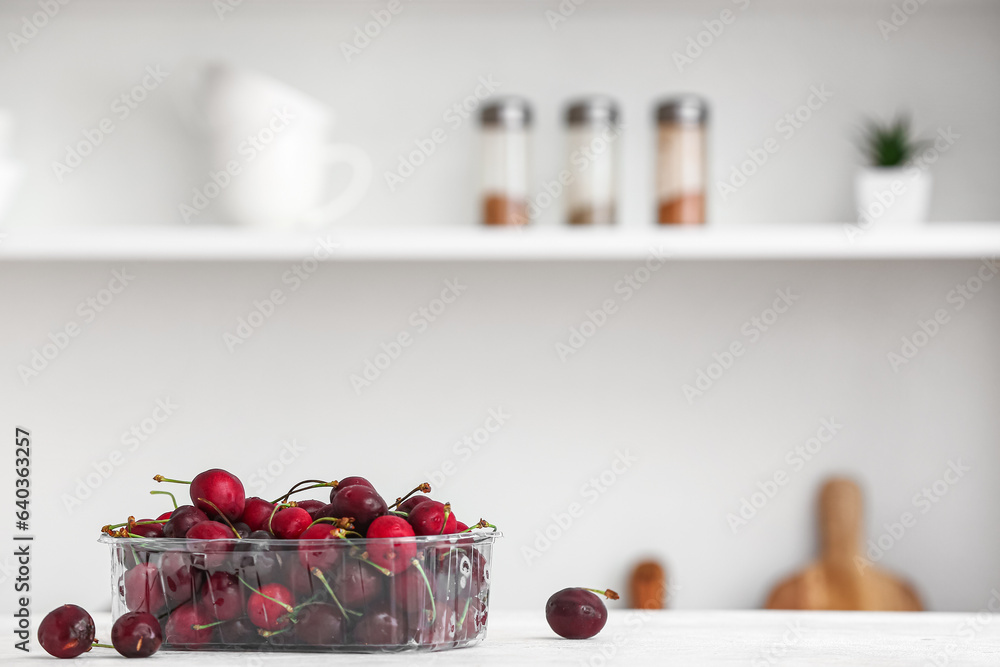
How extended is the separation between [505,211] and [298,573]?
0.72m

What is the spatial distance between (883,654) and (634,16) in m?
1.01

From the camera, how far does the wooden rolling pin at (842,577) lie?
1.35 m

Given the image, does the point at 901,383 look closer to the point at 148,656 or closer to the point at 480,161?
the point at 480,161

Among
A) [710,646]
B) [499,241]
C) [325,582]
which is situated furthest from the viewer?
[499,241]

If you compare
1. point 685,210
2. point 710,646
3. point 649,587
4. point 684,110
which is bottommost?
point 649,587

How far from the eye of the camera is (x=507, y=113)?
4.20ft

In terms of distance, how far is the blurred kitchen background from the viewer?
1.40 metres

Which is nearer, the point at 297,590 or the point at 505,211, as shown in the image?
the point at 297,590

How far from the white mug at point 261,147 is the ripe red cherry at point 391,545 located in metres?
0.69

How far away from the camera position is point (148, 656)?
2.10 ft

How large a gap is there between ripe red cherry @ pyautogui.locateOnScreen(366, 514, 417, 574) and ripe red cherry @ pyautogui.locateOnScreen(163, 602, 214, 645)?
124 mm

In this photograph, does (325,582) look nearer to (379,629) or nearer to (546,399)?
(379,629)

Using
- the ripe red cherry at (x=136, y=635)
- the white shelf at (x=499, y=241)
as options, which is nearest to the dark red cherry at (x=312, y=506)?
the ripe red cherry at (x=136, y=635)

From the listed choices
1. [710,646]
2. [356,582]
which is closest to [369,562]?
[356,582]
